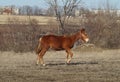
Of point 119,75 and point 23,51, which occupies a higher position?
point 119,75

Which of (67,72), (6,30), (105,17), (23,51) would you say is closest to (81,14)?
(105,17)

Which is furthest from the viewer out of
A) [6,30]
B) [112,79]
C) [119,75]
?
[6,30]

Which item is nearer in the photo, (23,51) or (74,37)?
(74,37)

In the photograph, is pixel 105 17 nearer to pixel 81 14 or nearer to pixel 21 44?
pixel 81 14

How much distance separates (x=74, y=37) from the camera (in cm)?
2247

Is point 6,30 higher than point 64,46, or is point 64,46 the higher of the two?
point 64,46

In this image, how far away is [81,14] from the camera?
50.9 metres

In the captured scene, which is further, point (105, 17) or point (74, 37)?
point (105, 17)

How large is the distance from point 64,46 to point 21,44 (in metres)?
15.1

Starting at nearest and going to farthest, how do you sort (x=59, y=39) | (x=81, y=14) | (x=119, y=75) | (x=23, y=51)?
(x=119, y=75) < (x=59, y=39) < (x=23, y=51) < (x=81, y=14)

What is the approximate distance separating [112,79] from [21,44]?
21918 millimetres

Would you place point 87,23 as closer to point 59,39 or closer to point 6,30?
point 6,30

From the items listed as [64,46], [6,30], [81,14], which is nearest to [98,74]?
[64,46]

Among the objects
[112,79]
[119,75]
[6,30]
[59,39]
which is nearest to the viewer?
[112,79]
